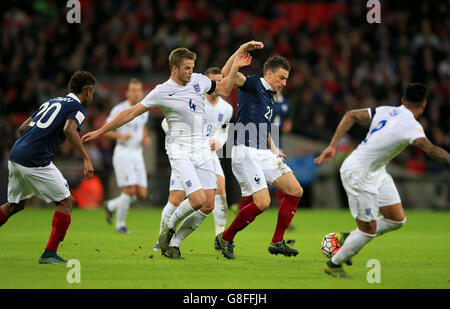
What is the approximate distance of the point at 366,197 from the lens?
22.0ft

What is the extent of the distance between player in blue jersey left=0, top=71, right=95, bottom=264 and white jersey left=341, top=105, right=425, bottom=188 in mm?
2852

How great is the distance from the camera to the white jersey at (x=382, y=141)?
21.6 feet

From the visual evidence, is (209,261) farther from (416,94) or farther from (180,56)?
(416,94)

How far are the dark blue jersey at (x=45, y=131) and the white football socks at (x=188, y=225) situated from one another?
5.69 ft

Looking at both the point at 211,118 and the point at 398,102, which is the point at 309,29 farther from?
the point at 211,118

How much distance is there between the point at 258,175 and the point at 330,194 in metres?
12.0

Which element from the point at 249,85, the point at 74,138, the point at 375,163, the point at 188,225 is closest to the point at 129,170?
the point at 188,225

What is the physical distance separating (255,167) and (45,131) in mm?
2519

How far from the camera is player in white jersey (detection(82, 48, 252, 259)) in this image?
26.4 feet

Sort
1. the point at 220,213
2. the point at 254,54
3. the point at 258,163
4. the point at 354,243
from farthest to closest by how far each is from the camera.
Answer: the point at 254,54, the point at 220,213, the point at 258,163, the point at 354,243

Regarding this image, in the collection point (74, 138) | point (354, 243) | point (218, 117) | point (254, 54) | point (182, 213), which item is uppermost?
point (254, 54)

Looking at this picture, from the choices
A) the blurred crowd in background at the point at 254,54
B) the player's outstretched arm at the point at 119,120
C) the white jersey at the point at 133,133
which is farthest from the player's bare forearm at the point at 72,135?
the blurred crowd in background at the point at 254,54

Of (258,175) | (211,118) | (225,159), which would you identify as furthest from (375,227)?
(225,159)

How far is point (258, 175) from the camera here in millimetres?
8461
